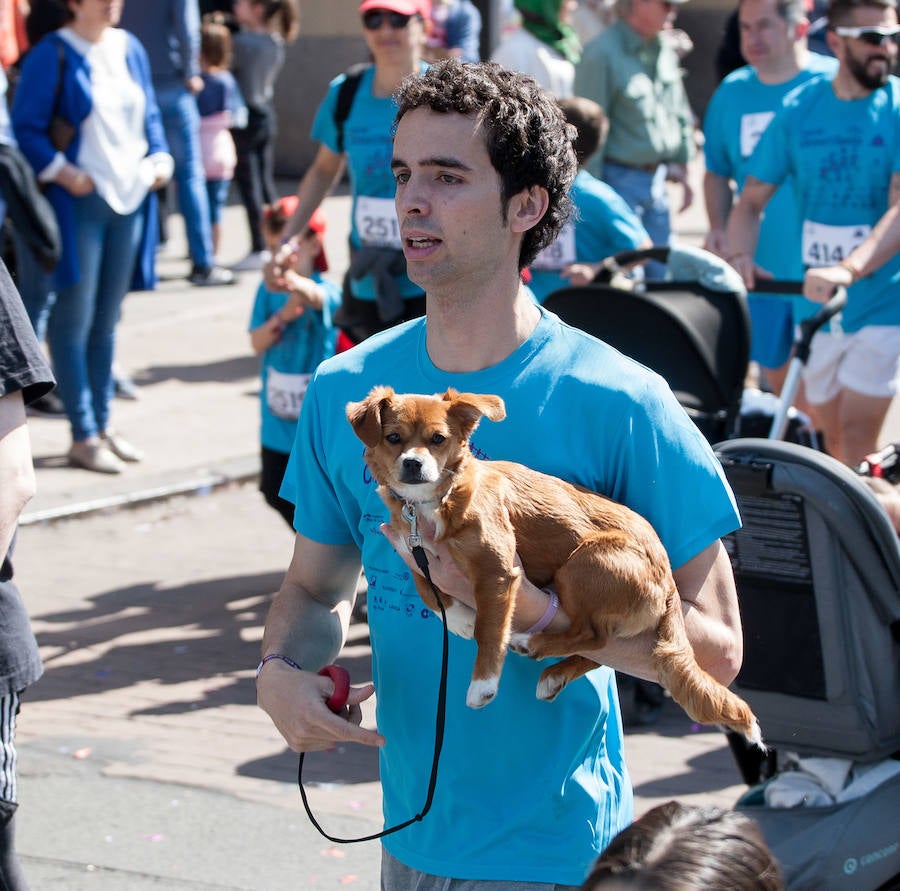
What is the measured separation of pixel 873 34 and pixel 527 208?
4.25m

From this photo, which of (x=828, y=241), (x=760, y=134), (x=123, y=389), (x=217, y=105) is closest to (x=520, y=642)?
(x=828, y=241)

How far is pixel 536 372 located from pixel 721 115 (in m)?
5.86

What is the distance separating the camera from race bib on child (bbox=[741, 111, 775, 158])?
7.77 meters

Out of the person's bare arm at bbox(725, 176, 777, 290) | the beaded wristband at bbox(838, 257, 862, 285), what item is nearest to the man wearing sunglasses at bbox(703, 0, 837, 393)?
the person's bare arm at bbox(725, 176, 777, 290)

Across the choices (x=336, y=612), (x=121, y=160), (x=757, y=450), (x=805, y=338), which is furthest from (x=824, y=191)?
(x=336, y=612)

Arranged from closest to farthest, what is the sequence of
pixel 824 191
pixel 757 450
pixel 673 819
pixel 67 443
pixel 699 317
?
pixel 673 819, pixel 757 450, pixel 699 317, pixel 824 191, pixel 67 443

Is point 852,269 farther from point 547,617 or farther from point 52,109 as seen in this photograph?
point 52,109

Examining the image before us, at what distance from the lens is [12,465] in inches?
119

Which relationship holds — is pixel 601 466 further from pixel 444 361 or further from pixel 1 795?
pixel 1 795

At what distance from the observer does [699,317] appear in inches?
208

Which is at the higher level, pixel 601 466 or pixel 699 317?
pixel 601 466

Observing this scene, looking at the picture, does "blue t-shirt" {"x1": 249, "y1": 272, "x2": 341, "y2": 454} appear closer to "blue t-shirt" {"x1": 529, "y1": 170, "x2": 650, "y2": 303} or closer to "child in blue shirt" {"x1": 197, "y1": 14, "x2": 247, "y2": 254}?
"blue t-shirt" {"x1": 529, "y1": 170, "x2": 650, "y2": 303}

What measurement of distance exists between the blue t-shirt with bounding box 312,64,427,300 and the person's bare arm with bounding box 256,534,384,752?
3.99 metres

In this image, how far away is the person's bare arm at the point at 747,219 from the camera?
6.96m
